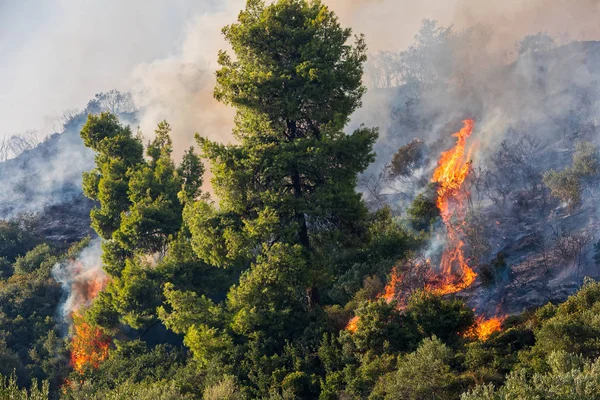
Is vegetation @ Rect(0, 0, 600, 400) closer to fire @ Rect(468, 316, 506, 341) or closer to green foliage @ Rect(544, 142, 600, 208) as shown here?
fire @ Rect(468, 316, 506, 341)

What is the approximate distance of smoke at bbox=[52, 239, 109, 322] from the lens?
1312 inches

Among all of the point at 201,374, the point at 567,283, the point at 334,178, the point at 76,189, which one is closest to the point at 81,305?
the point at 201,374

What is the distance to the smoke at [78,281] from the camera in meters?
33.3

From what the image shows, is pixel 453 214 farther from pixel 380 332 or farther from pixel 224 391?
pixel 224 391

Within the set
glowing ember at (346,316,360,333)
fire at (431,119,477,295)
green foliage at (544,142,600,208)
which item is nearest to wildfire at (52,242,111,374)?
glowing ember at (346,316,360,333)

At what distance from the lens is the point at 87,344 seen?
2795 cm

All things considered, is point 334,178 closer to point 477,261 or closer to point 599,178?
point 477,261

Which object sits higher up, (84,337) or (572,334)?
(84,337)

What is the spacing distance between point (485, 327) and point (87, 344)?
2072 cm

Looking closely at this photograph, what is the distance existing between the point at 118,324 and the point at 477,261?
18863 millimetres

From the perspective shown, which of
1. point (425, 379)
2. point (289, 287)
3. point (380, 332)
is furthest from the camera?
point (289, 287)

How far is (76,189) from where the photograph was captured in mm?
61438

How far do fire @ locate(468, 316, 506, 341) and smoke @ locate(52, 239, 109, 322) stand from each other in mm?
23347

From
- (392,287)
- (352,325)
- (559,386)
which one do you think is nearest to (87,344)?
(352,325)
